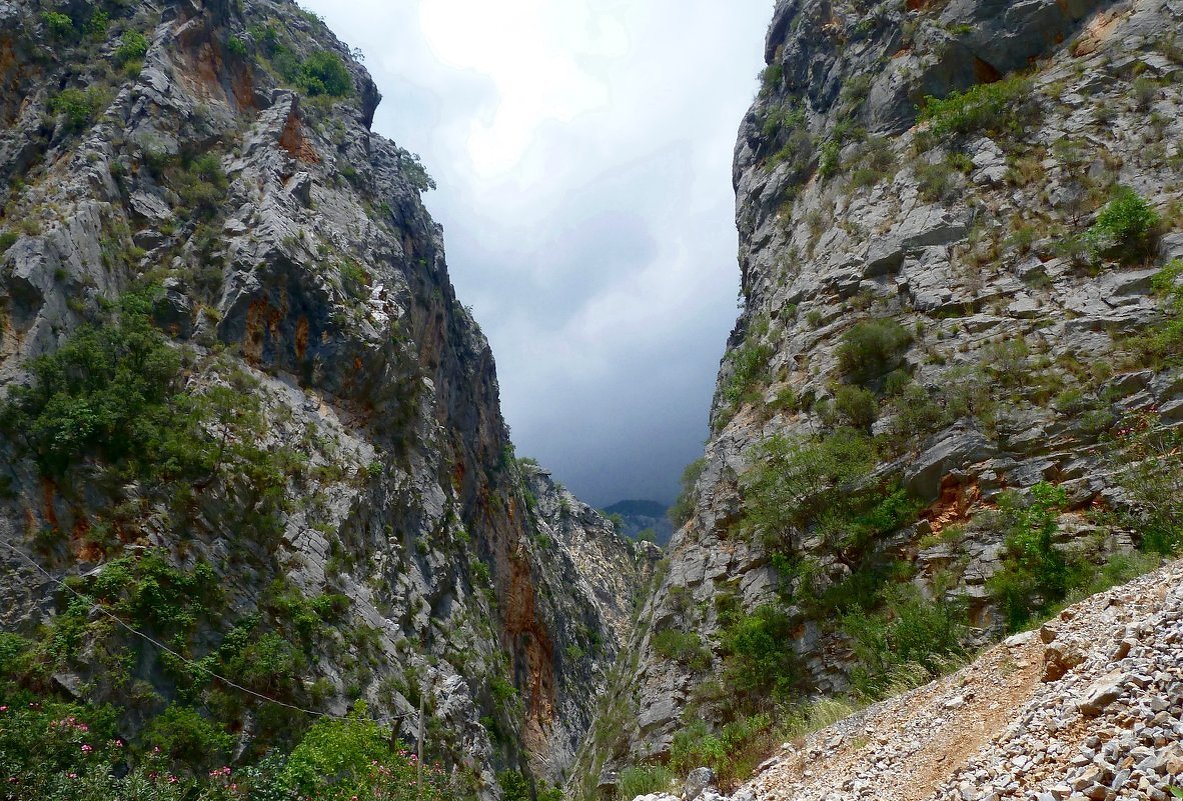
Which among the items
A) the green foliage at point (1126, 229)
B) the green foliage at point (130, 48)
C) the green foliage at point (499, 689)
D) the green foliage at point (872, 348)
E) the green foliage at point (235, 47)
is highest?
the green foliage at point (235, 47)

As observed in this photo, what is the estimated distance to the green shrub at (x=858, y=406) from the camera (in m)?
18.9

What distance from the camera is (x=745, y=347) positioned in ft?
87.9

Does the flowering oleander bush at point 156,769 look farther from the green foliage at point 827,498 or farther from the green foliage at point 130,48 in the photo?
the green foliage at point 130,48

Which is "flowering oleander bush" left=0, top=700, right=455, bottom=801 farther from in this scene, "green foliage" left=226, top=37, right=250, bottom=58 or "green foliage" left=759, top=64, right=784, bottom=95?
"green foliage" left=759, top=64, right=784, bottom=95

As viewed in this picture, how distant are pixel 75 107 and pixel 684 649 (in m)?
30.0

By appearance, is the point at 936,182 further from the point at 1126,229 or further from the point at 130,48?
the point at 130,48

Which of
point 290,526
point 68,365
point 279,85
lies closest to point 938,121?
point 290,526

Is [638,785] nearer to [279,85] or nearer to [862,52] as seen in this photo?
[862,52]

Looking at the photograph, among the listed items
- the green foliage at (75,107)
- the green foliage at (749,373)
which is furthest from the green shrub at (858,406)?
the green foliage at (75,107)

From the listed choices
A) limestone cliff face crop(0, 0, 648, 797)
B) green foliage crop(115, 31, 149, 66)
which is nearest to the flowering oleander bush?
limestone cliff face crop(0, 0, 648, 797)

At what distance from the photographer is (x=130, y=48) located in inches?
1131

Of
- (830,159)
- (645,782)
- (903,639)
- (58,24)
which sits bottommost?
(645,782)

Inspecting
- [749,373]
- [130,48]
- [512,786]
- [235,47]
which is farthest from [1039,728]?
[235,47]

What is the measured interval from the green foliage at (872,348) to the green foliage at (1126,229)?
5.41m
